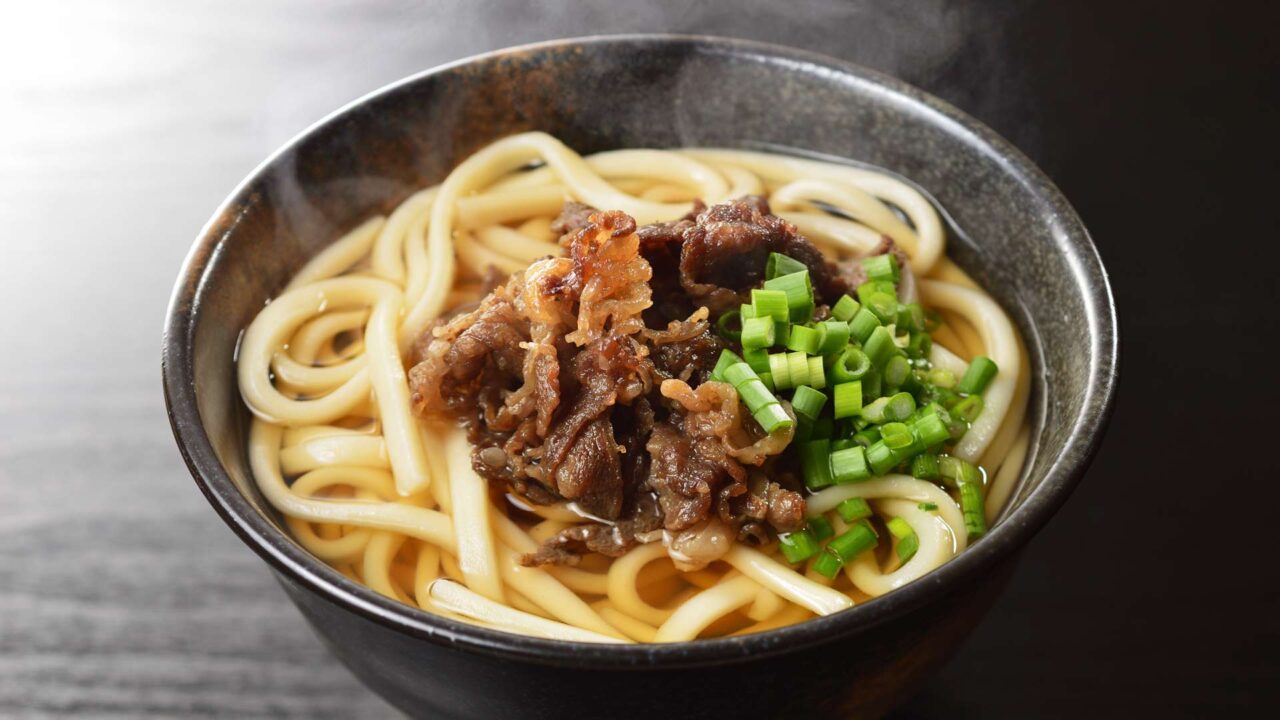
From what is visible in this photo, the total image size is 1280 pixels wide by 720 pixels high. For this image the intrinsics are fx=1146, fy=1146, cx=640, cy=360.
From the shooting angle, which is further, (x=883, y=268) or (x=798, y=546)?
(x=883, y=268)

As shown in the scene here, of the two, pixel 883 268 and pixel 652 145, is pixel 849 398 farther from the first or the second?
pixel 652 145

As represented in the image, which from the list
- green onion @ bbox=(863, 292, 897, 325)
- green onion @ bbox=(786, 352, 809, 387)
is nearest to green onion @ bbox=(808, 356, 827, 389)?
green onion @ bbox=(786, 352, 809, 387)

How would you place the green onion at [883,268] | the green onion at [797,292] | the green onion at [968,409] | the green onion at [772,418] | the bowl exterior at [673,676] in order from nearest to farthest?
the bowl exterior at [673,676] → the green onion at [772,418] → the green onion at [797,292] → the green onion at [968,409] → the green onion at [883,268]

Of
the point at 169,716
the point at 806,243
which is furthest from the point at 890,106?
the point at 169,716

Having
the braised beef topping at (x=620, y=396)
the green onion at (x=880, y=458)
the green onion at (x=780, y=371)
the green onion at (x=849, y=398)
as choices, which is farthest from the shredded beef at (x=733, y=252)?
the green onion at (x=880, y=458)

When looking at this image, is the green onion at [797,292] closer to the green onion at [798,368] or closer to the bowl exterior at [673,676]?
the green onion at [798,368]

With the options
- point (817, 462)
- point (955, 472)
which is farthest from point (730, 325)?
point (955, 472)

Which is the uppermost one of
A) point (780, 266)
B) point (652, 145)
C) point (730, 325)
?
point (652, 145)
